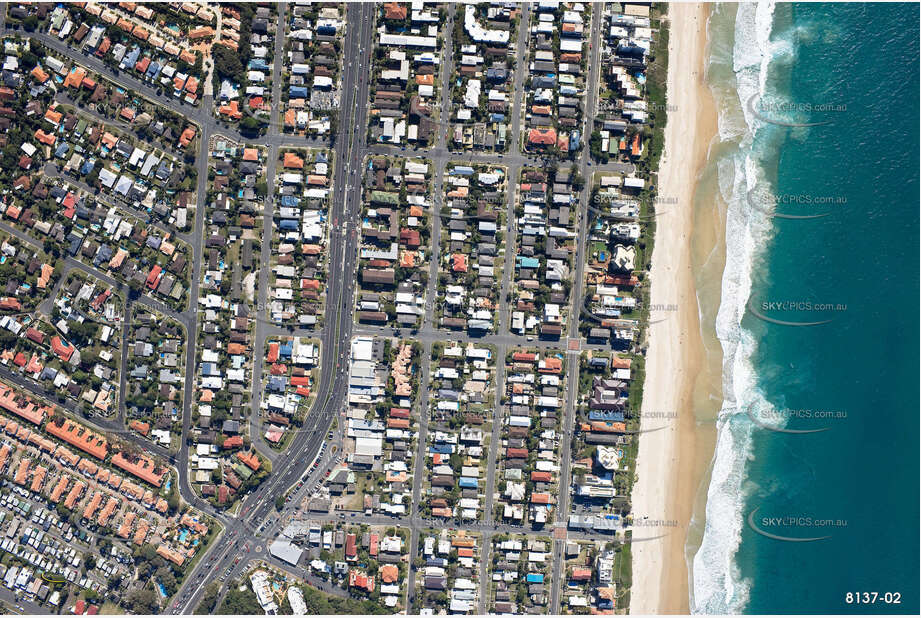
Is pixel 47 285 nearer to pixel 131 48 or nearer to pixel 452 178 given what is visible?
pixel 131 48

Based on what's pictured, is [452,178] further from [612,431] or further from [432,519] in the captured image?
[432,519]

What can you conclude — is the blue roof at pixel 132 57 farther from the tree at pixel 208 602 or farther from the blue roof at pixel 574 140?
the tree at pixel 208 602

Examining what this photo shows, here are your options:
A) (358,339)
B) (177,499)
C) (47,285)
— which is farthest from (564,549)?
(47,285)

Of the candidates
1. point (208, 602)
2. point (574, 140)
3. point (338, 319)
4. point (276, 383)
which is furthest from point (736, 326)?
point (208, 602)

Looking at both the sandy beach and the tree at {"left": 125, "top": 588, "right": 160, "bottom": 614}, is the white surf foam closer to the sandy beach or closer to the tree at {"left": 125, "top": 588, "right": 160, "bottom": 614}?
the sandy beach

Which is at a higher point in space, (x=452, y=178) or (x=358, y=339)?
(x=452, y=178)

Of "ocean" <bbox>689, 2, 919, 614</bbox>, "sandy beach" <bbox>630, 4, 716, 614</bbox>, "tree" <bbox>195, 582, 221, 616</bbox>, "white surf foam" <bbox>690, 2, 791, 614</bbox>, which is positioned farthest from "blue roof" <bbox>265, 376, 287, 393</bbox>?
"ocean" <bbox>689, 2, 919, 614</bbox>

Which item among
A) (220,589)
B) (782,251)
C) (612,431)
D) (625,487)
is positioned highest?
(782,251)

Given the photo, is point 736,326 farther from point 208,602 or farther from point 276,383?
point 208,602
